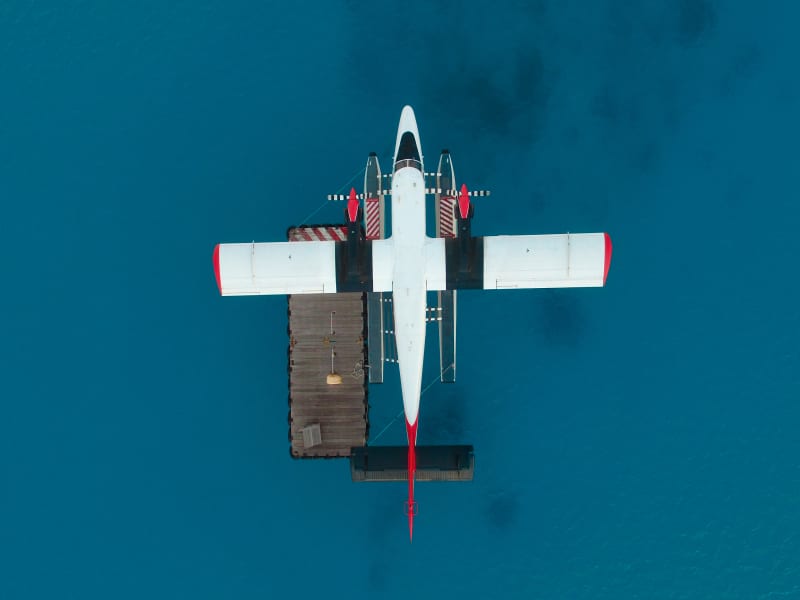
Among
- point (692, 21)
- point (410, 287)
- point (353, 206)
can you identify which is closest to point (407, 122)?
point (353, 206)

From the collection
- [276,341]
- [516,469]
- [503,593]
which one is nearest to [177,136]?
[276,341]

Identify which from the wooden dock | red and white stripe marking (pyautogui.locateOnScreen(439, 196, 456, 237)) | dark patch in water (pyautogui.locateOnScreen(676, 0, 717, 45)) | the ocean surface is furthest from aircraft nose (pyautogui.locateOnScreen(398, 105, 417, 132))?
dark patch in water (pyautogui.locateOnScreen(676, 0, 717, 45))

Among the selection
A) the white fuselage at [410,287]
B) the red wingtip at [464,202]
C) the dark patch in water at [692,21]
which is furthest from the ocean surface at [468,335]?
the red wingtip at [464,202]

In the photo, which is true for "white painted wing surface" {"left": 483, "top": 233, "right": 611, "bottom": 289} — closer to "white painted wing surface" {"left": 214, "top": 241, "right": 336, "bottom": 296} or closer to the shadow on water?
the shadow on water

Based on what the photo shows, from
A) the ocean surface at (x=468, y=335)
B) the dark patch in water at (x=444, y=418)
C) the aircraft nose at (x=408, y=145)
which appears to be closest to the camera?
the aircraft nose at (x=408, y=145)

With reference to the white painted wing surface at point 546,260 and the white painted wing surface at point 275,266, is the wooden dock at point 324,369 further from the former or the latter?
the white painted wing surface at point 546,260

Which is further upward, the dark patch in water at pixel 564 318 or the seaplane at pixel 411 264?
the seaplane at pixel 411 264

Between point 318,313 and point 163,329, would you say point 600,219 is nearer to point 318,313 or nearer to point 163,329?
point 318,313
